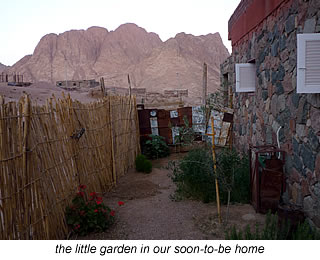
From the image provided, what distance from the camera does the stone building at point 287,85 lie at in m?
3.18

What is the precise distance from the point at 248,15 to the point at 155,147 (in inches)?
152

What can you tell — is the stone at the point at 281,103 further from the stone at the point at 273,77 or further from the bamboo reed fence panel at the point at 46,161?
the bamboo reed fence panel at the point at 46,161

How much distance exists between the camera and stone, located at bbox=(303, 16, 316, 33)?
127 inches

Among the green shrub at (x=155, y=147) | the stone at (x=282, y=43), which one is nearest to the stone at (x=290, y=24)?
the stone at (x=282, y=43)

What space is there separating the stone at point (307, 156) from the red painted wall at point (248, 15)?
1989mm

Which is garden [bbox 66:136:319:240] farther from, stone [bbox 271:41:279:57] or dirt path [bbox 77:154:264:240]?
stone [bbox 271:41:279:57]

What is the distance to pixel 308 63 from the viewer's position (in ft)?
10.5

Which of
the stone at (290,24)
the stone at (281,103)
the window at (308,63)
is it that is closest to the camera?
the window at (308,63)

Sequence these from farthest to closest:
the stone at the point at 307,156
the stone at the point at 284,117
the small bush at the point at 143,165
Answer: the small bush at the point at 143,165
the stone at the point at 284,117
the stone at the point at 307,156

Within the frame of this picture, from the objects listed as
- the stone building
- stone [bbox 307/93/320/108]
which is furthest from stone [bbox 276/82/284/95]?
stone [bbox 307/93/320/108]

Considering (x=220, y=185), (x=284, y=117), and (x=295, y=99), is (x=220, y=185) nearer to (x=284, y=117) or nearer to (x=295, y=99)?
(x=284, y=117)

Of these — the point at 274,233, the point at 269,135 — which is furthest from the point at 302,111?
the point at 274,233

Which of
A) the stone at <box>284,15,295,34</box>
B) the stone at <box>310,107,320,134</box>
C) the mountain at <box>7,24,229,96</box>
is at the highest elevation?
the mountain at <box>7,24,229,96</box>
